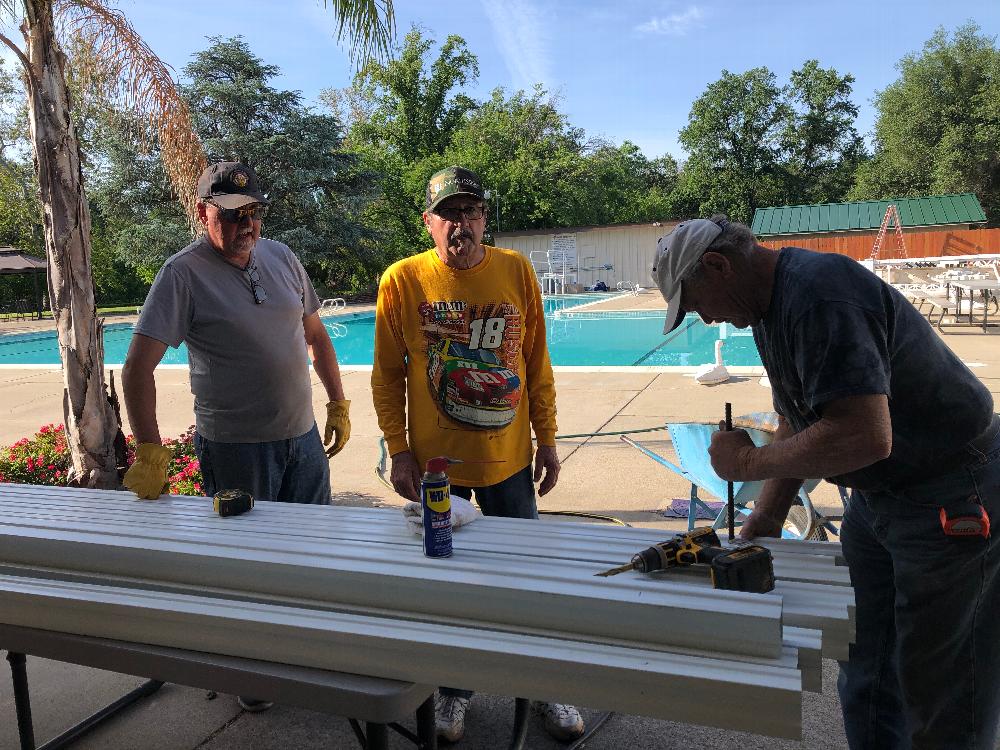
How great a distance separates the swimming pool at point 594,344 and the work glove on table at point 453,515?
10501 mm

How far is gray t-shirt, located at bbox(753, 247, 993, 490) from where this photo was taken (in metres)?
1.44

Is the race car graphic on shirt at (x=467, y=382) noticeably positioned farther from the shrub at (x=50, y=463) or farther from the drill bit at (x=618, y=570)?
the shrub at (x=50, y=463)

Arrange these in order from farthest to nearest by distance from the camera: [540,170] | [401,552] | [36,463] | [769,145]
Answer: [769,145], [540,170], [36,463], [401,552]

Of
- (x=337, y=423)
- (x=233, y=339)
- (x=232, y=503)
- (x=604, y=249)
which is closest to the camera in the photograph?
(x=232, y=503)

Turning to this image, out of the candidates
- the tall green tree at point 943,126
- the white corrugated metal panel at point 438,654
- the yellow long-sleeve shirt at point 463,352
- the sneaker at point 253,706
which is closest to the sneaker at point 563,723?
the yellow long-sleeve shirt at point 463,352

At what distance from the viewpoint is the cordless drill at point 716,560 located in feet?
4.87

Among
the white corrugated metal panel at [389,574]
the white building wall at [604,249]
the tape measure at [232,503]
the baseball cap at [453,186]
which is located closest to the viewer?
the white corrugated metal panel at [389,574]

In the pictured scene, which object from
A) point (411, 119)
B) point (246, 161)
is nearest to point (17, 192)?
point (246, 161)

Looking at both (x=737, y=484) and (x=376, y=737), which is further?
(x=737, y=484)

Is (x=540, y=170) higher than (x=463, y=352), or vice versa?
(x=540, y=170)

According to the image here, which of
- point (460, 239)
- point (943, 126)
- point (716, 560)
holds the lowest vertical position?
point (716, 560)

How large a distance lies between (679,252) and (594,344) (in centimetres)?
1527

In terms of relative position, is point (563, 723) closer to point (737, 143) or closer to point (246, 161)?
point (246, 161)

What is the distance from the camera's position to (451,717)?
2.48 m
